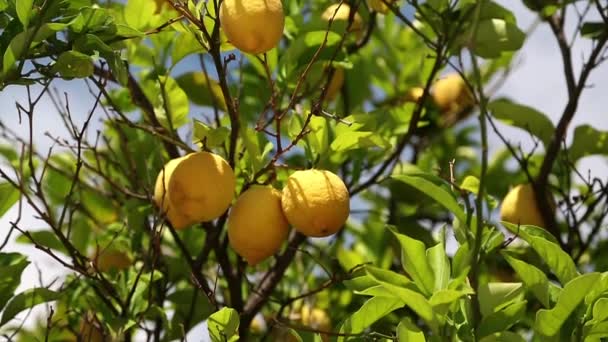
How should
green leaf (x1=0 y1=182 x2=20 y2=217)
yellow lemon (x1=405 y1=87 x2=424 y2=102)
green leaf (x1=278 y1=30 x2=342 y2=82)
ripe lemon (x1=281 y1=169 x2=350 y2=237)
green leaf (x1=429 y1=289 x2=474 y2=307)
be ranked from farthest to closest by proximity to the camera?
yellow lemon (x1=405 y1=87 x2=424 y2=102), green leaf (x1=278 y1=30 x2=342 y2=82), green leaf (x1=0 y1=182 x2=20 y2=217), ripe lemon (x1=281 y1=169 x2=350 y2=237), green leaf (x1=429 y1=289 x2=474 y2=307)

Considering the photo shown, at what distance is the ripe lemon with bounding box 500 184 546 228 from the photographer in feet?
7.88

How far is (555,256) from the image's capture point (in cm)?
165

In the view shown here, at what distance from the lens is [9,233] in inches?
76.9

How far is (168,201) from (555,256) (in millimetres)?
770

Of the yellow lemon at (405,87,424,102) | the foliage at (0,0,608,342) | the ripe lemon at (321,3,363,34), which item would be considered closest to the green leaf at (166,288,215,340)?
the foliage at (0,0,608,342)

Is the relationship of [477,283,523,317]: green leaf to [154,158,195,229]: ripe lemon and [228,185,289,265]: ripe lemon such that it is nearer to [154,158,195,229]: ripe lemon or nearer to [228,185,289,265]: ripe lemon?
[228,185,289,265]: ripe lemon

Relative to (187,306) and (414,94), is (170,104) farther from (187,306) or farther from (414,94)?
(414,94)

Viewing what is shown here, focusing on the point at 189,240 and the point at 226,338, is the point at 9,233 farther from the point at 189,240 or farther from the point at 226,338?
the point at 189,240

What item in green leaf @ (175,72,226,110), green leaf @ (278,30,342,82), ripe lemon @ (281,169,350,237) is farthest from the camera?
green leaf @ (175,72,226,110)

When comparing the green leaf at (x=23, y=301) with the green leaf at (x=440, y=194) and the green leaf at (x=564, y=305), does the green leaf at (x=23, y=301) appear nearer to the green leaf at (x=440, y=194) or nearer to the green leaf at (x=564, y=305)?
the green leaf at (x=440, y=194)

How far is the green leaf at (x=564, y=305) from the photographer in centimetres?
151

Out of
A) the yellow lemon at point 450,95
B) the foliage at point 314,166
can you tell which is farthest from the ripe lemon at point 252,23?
the yellow lemon at point 450,95

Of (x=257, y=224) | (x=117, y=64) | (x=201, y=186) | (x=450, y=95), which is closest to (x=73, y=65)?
(x=117, y=64)

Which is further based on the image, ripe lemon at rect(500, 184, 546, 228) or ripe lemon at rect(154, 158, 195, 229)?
ripe lemon at rect(500, 184, 546, 228)
